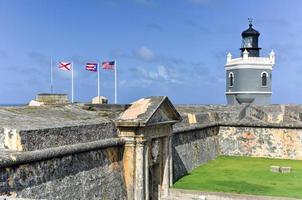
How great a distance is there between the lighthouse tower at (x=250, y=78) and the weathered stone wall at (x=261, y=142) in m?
13.5

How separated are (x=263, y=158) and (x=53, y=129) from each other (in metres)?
16.2

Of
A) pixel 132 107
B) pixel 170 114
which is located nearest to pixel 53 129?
pixel 132 107

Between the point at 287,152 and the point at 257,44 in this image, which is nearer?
the point at 287,152

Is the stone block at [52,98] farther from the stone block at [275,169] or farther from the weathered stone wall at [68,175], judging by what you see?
the stone block at [275,169]

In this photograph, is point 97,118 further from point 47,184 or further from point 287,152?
point 287,152

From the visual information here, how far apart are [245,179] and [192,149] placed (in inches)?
133

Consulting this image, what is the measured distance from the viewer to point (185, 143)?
20016 millimetres

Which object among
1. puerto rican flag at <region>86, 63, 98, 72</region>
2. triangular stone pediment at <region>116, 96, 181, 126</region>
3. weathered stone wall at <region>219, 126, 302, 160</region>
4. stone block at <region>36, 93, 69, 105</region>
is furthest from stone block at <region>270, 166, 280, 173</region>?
stone block at <region>36, 93, 69, 105</region>

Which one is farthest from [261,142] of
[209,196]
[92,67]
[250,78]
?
[250,78]

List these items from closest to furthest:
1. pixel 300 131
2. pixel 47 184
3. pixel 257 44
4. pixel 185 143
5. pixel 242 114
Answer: pixel 47 184 < pixel 185 143 < pixel 300 131 < pixel 242 114 < pixel 257 44

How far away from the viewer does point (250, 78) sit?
38375mm

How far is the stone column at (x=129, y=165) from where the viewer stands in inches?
521

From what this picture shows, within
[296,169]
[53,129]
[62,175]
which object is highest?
[53,129]

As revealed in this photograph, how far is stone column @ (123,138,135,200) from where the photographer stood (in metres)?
13.2
